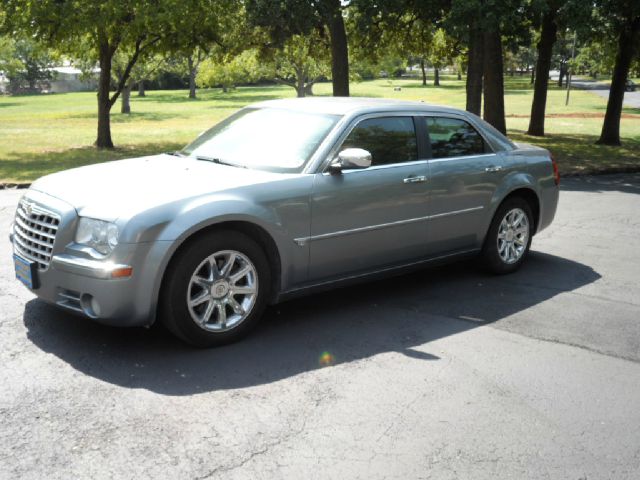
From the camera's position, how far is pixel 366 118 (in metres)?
6.18

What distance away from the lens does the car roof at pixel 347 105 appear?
20.4 feet

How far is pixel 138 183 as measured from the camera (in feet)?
17.5

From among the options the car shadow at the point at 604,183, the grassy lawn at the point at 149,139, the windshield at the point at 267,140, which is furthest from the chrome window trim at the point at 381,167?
the grassy lawn at the point at 149,139

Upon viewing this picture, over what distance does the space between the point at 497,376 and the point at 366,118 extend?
7.66ft

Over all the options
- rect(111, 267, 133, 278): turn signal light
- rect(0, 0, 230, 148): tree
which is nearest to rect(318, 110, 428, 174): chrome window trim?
rect(111, 267, 133, 278): turn signal light

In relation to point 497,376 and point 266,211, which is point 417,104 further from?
point 497,376

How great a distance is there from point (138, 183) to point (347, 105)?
188 cm

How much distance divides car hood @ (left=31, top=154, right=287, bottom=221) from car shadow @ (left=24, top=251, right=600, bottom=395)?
0.96 m

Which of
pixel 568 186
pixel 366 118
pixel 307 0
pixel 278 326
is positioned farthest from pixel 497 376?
pixel 307 0

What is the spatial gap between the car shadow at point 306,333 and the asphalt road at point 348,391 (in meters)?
0.02

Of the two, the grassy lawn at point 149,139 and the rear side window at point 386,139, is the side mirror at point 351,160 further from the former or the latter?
the grassy lawn at point 149,139

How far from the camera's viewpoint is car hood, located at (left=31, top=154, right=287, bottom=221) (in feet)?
16.4

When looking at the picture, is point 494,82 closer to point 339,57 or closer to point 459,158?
point 339,57

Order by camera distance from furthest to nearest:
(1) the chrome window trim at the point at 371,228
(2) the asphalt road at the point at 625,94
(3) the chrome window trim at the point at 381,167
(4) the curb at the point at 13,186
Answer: (2) the asphalt road at the point at 625,94 < (4) the curb at the point at 13,186 < (3) the chrome window trim at the point at 381,167 < (1) the chrome window trim at the point at 371,228
